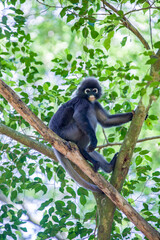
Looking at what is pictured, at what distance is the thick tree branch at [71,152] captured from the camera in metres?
3.83

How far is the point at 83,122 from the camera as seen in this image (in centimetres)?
532

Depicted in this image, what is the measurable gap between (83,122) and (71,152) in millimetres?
1168

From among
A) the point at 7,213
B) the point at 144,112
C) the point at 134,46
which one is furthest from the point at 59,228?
the point at 134,46

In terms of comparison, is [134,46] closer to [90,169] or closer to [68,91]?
[68,91]

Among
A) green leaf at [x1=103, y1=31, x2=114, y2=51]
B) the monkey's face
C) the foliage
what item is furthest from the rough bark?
the monkey's face

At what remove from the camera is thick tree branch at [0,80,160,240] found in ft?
12.6

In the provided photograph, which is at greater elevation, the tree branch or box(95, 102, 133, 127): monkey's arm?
box(95, 102, 133, 127): monkey's arm

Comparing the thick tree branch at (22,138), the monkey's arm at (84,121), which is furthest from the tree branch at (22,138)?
the monkey's arm at (84,121)

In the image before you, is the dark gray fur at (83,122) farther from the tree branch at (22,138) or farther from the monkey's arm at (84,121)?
the tree branch at (22,138)

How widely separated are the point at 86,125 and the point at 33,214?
14.8 feet

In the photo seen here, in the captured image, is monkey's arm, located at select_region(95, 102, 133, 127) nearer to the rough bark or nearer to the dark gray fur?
the dark gray fur

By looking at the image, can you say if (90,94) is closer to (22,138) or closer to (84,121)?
(84,121)

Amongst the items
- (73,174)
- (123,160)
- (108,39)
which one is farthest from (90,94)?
(108,39)

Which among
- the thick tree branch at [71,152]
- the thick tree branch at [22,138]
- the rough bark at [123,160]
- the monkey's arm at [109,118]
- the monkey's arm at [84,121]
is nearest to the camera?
the thick tree branch at [71,152]
